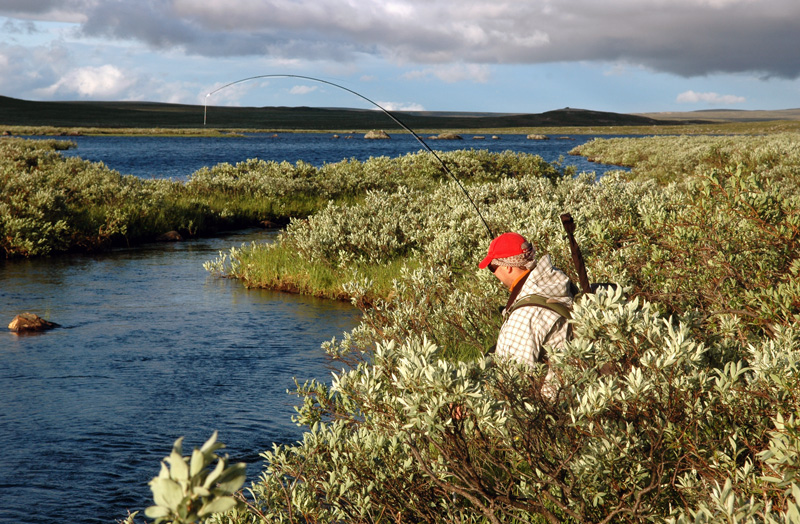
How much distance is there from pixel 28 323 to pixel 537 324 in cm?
874

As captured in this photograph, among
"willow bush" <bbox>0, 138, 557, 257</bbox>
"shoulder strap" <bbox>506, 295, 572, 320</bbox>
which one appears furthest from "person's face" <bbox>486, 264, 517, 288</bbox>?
"willow bush" <bbox>0, 138, 557, 257</bbox>

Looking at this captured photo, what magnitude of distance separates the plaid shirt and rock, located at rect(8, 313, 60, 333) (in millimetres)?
8380

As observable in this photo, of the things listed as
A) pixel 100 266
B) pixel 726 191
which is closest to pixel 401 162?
pixel 100 266

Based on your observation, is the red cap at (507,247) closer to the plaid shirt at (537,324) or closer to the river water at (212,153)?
the plaid shirt at (537,324)

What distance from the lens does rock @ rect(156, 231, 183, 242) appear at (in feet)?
63.8

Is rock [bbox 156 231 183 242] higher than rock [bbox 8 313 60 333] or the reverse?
higher

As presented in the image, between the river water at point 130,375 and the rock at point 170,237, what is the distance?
13.6 feet

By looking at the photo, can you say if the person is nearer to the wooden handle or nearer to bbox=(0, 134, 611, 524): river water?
the wooden handle

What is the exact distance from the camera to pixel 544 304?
4914 millimetres

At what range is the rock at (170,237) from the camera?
19438mm

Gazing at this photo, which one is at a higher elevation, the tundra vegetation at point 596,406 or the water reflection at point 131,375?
the tundra vegetation at point 596,406

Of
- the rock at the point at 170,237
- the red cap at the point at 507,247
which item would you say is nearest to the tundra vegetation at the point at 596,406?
the red cap at the point at 507,247

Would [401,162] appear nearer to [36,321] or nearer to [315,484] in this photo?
[36,321]

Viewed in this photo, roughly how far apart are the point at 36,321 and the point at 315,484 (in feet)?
26.6
